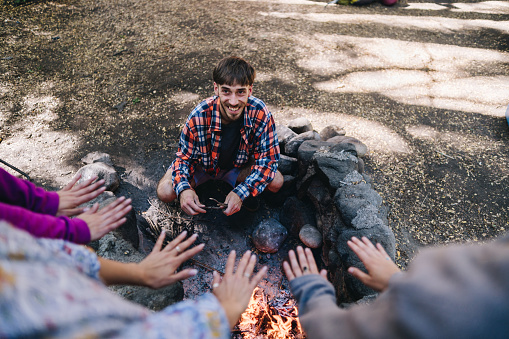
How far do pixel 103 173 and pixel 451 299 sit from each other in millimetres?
3019

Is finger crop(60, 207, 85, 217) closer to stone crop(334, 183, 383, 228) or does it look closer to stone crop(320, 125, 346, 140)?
stone crop(334, 183, 383, 228)

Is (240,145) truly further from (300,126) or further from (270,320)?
(270,320)

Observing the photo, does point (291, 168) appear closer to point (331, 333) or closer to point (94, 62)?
point (331, 333)

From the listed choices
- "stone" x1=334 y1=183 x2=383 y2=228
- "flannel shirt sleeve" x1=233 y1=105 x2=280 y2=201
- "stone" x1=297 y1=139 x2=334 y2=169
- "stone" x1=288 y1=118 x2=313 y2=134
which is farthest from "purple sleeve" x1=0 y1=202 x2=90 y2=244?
"stone" x1=288 y1=118 x2=313 y2=134

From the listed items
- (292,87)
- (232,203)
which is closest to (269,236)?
(232,203)

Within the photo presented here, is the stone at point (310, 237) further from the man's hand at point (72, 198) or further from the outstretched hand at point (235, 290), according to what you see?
the man's hand at point (72, 198)

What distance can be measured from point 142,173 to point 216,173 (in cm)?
101

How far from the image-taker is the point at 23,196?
4.89 feet

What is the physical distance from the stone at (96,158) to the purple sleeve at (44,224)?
1.85 metres

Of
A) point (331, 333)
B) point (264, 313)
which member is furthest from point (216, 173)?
point (331, 333)

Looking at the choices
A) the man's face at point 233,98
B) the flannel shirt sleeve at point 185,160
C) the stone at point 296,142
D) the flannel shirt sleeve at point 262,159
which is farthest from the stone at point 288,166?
the flannel shirt sleeve at point 185,160

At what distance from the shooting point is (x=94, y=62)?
4965 millimetres

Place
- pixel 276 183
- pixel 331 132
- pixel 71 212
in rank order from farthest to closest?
pixel 331 132 → pixel 276 183 → pixel 71 212

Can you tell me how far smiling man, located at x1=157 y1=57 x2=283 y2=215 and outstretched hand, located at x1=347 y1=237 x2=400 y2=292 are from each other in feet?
3.98
